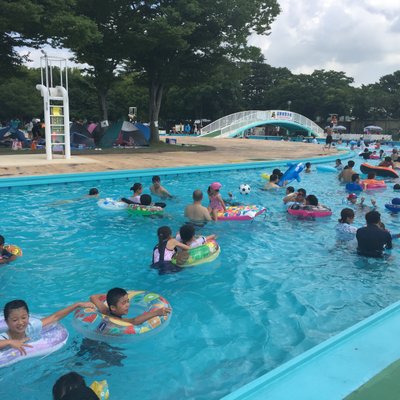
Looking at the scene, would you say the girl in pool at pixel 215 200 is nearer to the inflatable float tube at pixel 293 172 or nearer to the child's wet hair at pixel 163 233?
the child's wet hair at pixel 163 233

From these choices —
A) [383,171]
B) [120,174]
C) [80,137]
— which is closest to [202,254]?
[120,174]

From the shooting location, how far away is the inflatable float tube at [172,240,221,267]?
19.1 feet

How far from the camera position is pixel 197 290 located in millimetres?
5430

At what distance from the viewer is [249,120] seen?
42344 mm

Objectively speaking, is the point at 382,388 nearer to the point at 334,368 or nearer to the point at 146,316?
the point at 334,368

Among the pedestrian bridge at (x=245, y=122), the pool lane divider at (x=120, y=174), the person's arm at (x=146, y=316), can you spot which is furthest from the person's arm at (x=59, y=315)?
the pedestrian bridge at (x=245, y=122)

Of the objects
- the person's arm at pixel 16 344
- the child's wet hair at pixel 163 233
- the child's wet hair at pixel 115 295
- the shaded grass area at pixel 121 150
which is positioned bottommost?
the person's arm at pixel 16 344

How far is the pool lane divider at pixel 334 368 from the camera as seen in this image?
9.14ft

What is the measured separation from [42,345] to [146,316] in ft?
3.21

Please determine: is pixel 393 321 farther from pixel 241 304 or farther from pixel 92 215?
pixel 92 215

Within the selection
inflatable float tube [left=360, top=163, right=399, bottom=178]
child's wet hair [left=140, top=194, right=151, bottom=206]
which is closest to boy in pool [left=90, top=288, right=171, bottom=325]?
child's wet hair [left=140, top=194, right=151, bottom=206]

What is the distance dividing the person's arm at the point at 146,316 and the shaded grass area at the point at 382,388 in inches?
78.5

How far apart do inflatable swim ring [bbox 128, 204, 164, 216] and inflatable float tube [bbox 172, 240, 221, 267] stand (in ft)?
8.15

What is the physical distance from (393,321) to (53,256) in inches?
196
